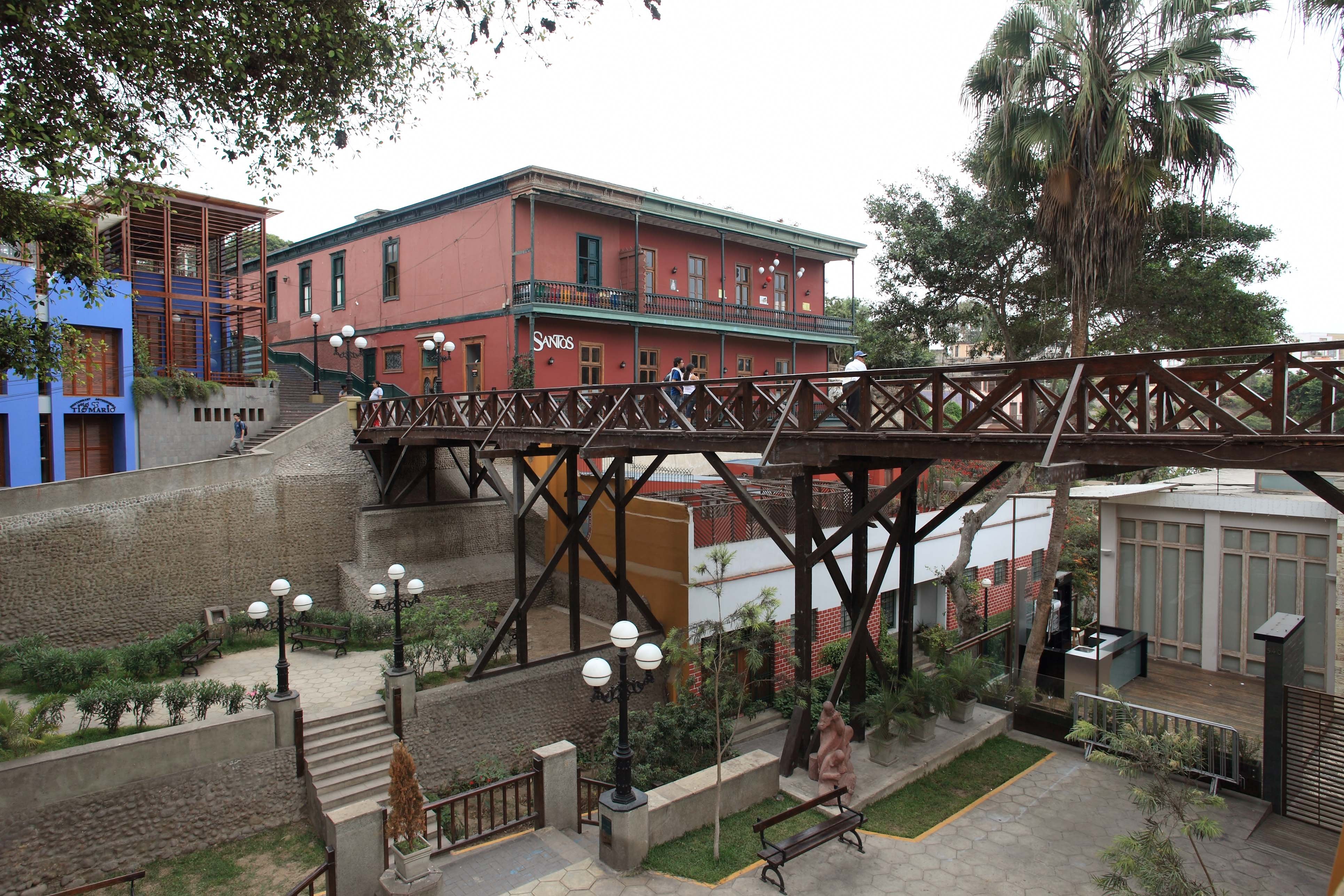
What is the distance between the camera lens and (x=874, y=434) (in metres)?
8.79

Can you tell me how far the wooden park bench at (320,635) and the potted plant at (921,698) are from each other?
10.1m

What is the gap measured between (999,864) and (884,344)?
1229 centimetres

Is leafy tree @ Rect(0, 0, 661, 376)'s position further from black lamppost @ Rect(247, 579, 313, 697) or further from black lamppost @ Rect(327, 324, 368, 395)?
black lamppost @ Rect(327, 324, 368, 395)

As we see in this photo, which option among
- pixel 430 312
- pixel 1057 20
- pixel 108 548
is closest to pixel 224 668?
pixel 108 548

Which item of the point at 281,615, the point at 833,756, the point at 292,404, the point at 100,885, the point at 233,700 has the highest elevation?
the point at 292,404

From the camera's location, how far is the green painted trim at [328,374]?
82.0 feet

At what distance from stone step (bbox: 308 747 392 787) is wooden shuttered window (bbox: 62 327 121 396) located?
11558mm

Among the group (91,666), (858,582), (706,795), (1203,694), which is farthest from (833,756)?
(91,666)

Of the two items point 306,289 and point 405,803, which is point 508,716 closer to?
point 405,803

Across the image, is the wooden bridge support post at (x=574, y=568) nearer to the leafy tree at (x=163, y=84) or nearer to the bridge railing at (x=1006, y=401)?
the bridge railing at (x=1006, y=401)

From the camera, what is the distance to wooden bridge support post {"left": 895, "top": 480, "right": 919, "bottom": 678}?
1077cm

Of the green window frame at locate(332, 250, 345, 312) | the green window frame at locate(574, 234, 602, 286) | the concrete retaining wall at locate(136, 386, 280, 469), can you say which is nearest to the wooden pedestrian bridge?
the concrete retaining wall at locate(136, 386, 280, 469)

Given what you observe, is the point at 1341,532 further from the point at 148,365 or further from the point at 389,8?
the point at 148,365

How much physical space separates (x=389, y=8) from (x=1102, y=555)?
1491cm
